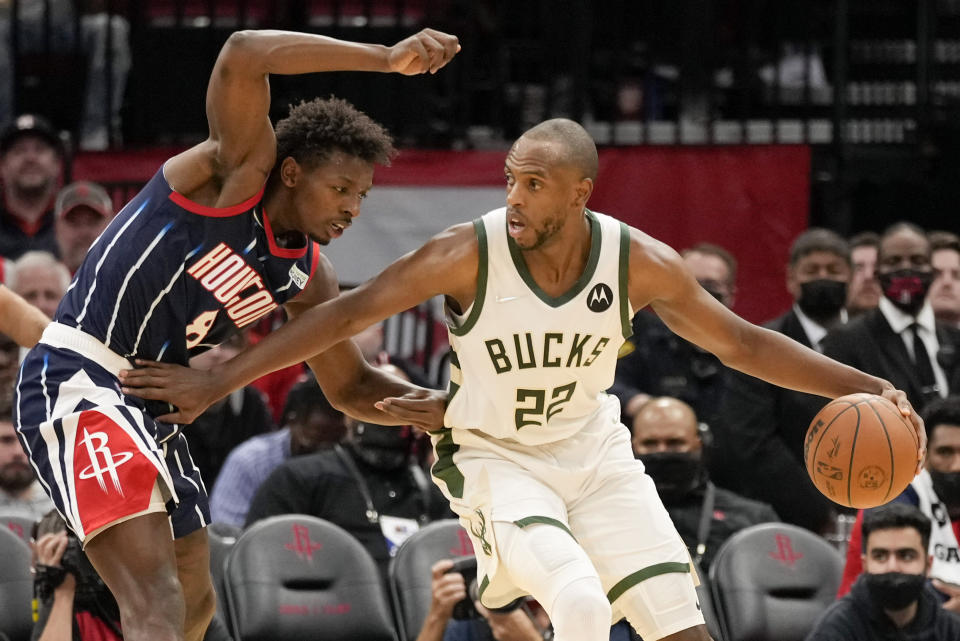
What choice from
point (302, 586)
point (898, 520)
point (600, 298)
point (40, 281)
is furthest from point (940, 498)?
point (40, 281)

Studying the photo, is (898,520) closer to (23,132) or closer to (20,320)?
(20,320)

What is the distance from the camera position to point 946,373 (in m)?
8.34

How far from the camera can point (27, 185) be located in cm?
916

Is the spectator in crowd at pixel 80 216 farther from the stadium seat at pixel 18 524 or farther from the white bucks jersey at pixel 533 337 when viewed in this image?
the white bucks jersey at pixel 533 337

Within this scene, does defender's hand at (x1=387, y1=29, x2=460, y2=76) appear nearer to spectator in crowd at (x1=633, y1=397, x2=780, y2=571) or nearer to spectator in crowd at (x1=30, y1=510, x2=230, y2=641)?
spectator in crowd at (x1=30, y1=510, x2=230, y2=641)

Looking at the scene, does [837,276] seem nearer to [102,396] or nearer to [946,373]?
[946,373]

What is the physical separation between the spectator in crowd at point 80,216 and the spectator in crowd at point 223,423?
1.01 m

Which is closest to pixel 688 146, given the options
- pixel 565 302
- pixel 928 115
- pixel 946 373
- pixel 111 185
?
pixel 928 115

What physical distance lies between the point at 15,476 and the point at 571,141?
3.73 m

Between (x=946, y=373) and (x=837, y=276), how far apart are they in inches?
30.3

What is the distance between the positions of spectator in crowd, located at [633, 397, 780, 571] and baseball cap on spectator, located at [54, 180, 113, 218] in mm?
3212

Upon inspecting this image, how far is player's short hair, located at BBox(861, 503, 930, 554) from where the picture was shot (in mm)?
6891

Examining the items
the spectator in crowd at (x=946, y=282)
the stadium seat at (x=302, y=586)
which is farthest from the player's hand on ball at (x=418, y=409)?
the spectator in crowd at (x=946, y=282)

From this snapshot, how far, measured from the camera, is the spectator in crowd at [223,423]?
8.25 metres
